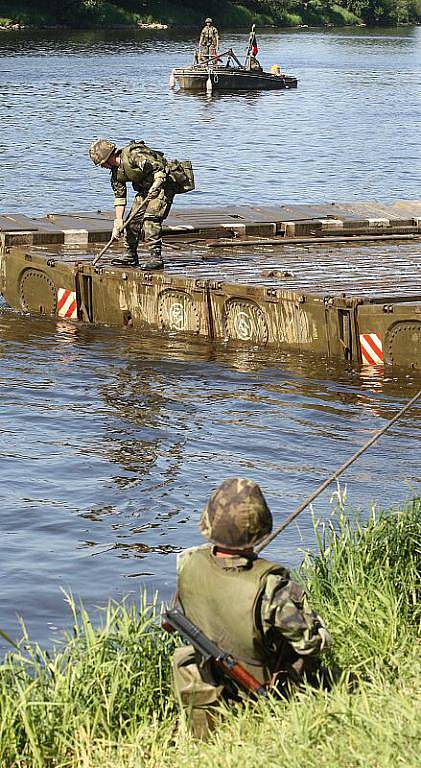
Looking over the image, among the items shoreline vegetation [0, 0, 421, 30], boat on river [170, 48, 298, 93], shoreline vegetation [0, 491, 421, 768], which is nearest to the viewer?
shoreline vegetation [0, 491, 421, 768]

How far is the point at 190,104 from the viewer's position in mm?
52156

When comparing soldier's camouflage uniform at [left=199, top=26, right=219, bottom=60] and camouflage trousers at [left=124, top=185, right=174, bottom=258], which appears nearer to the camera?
camouflage trousers at [left=124, top=185, right=174, bottom=258]

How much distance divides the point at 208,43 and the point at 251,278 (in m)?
42.4

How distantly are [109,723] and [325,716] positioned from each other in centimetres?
96

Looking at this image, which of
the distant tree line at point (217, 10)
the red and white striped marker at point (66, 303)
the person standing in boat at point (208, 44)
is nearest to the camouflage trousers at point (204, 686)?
the red and white striped marker at point (66, 303)

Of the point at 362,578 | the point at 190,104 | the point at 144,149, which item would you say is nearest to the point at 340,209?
the point at 144,149

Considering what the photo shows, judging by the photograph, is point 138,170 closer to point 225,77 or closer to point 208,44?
point 225,77

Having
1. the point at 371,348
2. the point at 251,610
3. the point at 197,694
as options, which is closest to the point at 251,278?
the point at 371,348

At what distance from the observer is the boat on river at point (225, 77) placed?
2190 inches

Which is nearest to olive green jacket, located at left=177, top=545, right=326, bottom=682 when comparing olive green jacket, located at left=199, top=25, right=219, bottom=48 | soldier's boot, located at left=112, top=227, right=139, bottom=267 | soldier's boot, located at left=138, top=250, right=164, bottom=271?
soldier's boot, located at left=138, top=250, right=164, bottom=271

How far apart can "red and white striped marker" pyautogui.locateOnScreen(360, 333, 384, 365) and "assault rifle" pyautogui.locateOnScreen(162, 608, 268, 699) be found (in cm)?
880

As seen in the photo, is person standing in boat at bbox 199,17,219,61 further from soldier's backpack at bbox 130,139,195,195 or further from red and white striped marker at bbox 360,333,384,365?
red and white striped marker at bbox 360,333,384,365

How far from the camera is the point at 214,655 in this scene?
5602mm

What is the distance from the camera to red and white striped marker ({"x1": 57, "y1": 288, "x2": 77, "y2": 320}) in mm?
16875
